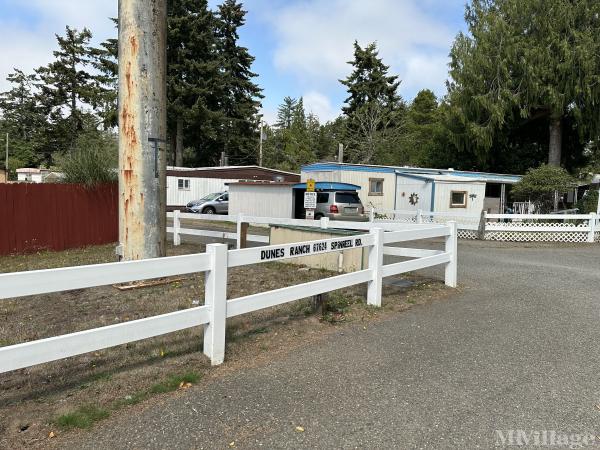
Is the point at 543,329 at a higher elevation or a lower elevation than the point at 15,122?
lower

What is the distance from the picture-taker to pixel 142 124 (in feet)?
23.1

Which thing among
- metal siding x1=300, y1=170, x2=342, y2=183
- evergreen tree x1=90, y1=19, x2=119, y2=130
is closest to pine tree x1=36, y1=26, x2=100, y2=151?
evergreen tree x1=90, y1=19, x2=119, y2=130

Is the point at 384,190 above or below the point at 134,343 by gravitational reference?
above

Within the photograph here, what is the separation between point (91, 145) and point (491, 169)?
28.3 m

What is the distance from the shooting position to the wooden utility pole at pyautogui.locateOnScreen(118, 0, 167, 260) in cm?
688

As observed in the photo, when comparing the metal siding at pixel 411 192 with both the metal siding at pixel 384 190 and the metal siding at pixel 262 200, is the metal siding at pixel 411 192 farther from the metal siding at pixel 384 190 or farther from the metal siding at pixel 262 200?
the metal siding at pixel 262 200

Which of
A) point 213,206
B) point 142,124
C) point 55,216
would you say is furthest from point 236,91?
point 142,124

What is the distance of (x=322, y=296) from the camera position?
Answer: 20.1 feet

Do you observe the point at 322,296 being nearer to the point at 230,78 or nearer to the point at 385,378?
the point at 385,378

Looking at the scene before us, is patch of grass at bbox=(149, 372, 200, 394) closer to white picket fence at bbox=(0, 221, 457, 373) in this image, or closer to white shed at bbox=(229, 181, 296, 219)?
white picket fence at bbox=(0, 221, 457, 373)

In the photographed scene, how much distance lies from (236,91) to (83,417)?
52.1m

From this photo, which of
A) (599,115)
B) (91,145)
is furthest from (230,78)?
(91,145)

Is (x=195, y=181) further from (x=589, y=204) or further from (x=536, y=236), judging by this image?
(x=589, y=204)

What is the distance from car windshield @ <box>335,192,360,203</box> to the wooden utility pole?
12467 mm
